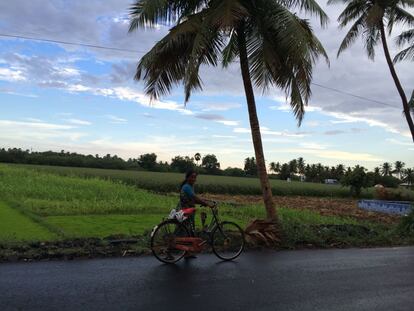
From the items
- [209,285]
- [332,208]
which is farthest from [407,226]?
[332,208]

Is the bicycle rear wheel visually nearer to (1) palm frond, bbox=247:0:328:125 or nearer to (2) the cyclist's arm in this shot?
(2) the cyclist's arm

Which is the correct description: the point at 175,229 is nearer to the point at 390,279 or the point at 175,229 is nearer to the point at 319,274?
the point at 319,274

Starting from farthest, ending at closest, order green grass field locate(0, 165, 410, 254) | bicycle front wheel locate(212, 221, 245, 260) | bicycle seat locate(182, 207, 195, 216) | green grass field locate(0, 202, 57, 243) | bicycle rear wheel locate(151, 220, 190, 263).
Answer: green grass field locate(0, 165, 410, 254), green grass field locate(0, 202, 57, 243), bicycle front wheel locate(212, 221, 245, 260), bicycle seat locate(182, 207, 195, 216), bicycle rear wheel locate(151, 220, 190, 263)

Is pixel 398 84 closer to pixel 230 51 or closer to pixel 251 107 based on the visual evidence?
pixel 230 51

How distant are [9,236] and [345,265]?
828cm

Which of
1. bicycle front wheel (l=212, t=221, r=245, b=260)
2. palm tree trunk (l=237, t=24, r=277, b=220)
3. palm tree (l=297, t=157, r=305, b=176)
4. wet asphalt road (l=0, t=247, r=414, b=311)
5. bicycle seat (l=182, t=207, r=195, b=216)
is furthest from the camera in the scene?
palm tree (l=297, t=157, r=305, b=176)

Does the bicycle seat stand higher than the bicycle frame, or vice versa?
the bicycle seat

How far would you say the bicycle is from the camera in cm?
1010

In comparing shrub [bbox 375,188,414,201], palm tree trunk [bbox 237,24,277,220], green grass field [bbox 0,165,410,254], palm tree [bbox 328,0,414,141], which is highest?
palm tree [bbox 328,0,414,141]

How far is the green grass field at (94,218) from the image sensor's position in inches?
547

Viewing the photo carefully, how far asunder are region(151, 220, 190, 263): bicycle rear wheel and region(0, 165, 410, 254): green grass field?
12.1ft

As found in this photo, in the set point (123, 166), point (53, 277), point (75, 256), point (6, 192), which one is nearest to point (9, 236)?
point (75, 256)

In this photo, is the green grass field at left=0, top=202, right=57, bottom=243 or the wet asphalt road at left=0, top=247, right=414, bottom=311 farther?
the green grass field at left=0, top=202, right=57, bottom=243

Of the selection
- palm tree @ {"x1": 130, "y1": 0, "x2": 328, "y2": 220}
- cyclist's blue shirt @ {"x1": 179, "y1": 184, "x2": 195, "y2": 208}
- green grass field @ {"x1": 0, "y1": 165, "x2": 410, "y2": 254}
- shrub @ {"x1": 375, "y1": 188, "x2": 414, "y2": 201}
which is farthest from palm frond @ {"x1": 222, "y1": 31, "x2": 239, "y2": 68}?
shrub @ {"x1": 375, "y1": 188, "x2": 414, "y2": 201}
